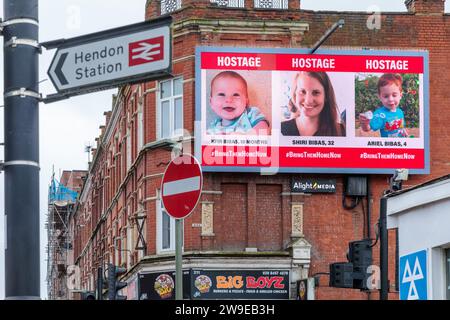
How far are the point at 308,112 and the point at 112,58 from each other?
31100 millimetres

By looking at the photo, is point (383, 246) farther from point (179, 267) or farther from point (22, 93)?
point (22, 93)

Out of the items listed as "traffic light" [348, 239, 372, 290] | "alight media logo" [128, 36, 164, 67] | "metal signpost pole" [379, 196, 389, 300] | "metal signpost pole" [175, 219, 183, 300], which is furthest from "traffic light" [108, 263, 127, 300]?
"alight media logo" [128, 36, 164, 67]

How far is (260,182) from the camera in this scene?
39594mm

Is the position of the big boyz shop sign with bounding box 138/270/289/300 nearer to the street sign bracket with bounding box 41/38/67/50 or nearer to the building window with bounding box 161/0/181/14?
the building window with bounding box 161/0/181/14

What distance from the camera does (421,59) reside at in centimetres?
4012

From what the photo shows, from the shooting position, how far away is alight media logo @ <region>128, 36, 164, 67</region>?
8234 millimetres

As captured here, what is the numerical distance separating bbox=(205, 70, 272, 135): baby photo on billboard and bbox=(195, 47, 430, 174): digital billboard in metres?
0.03

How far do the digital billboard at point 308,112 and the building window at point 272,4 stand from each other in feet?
6.22

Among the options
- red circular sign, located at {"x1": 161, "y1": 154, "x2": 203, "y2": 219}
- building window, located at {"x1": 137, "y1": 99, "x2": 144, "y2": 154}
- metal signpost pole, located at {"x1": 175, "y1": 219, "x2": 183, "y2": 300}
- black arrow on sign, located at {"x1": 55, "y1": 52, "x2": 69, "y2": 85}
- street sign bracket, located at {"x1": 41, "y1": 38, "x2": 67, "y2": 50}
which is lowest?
metal signpost pole, located at {"x1": 175, "y1": 219, "x2": 183, "y2": 300}

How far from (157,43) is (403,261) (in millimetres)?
10097

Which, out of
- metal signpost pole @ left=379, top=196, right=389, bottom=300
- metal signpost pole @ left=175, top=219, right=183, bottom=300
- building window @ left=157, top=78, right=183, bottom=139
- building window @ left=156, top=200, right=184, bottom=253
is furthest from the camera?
building window @ left=156, top=200, right=184, bottom=253

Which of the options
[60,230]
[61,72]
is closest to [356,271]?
[61,72]

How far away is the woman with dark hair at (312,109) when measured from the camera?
39.2 metres

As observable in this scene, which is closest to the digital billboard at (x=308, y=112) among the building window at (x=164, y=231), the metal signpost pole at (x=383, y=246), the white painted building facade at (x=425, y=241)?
the building window at (x=164, y=231)
